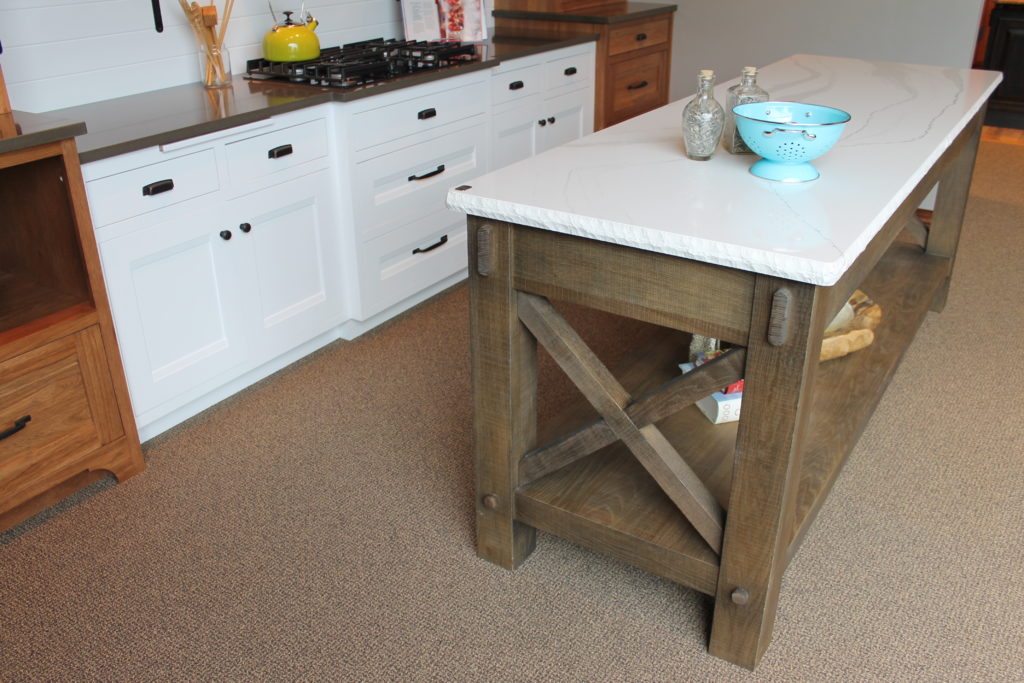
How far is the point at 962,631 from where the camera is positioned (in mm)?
1924

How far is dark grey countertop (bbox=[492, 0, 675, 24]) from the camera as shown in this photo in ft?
13.3

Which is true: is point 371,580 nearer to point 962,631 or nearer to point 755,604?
point 755,604

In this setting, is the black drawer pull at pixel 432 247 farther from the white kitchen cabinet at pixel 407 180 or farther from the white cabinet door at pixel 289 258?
the white cabinet door at pixel 289 258

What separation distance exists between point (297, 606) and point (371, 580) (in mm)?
172

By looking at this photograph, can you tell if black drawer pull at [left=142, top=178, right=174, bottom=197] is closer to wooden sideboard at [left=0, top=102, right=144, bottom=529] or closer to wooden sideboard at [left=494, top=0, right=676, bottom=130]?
wooden sideboard at [left=0, top=102, right=144, bottom=529]

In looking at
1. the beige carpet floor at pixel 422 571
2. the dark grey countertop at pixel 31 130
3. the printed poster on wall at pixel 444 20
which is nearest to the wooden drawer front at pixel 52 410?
the beige carpet floor at pixel 422 571

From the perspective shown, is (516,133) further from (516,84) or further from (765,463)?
(765,463)

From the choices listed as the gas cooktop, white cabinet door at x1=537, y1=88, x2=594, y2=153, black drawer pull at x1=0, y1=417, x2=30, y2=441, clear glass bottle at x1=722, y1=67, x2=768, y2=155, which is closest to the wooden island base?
clear glass bottle at x1=722, y1=67, x2=768, y2=155

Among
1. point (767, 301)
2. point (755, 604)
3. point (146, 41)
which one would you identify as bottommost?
point (755, 604)

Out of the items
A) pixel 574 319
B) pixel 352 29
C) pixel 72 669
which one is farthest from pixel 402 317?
pixel 72 669

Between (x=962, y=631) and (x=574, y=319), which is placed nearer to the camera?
(x=962, y=631)

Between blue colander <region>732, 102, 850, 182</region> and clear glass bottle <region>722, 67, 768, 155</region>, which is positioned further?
clear glass bottle <region>722, 67, 768, 155</region>

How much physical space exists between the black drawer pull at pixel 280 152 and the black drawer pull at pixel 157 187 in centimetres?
35

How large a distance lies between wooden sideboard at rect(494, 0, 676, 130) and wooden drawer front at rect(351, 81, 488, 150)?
0.82 metres
